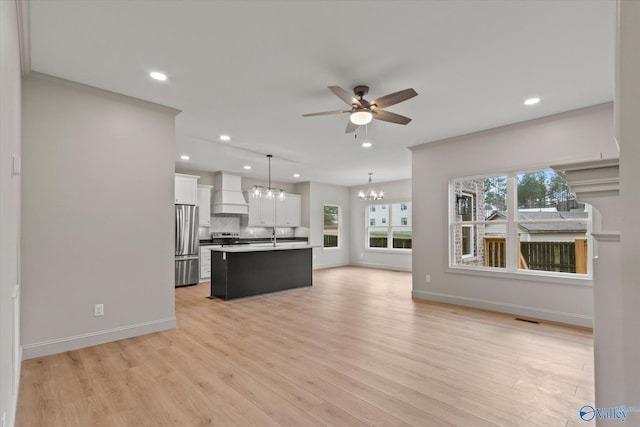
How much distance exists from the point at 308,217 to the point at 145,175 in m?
6.15

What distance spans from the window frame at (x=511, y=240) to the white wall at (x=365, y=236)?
3.84 m

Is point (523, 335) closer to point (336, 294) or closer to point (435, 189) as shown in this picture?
point (435, 189)

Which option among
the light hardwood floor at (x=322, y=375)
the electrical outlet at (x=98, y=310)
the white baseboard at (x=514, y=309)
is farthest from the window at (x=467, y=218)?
the electrical outlet at (x=98, y=310)

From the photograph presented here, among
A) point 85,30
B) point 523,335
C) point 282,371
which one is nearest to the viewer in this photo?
point 85,30

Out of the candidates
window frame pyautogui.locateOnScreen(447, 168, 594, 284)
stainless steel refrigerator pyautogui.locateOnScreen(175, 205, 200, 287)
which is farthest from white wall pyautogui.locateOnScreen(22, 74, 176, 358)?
window frame pyautogui.locateOnScreen(447, 168, 594, 284)

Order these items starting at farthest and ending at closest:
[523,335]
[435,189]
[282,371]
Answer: [435,189]
[523,335]
[282,371]

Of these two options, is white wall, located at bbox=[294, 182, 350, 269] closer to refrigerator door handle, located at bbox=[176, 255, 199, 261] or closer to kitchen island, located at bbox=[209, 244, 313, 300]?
kitchen island, located at bbox=[209, 244, 313, 300]

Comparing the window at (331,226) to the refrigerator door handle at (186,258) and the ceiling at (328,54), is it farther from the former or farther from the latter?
the ceiling at (328,54)

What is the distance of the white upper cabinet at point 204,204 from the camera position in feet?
25.1

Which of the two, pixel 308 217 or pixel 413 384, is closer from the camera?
pixel 413 384

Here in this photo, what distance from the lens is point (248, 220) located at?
857 centimetres

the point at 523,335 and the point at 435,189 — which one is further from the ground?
the point at 435,189

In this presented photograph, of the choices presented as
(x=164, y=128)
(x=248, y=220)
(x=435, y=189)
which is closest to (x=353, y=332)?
(x=435, y=189)

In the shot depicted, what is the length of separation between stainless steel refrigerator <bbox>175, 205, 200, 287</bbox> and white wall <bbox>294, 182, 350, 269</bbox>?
3.48m
